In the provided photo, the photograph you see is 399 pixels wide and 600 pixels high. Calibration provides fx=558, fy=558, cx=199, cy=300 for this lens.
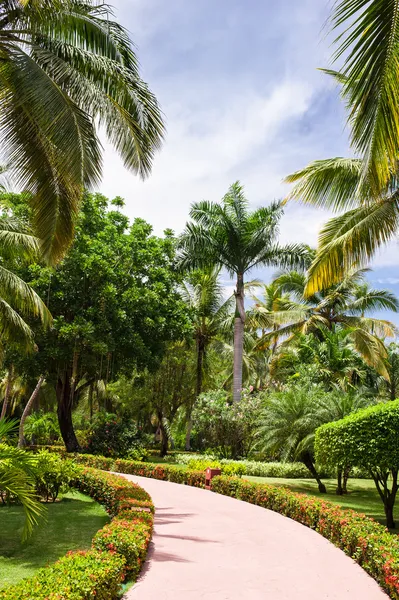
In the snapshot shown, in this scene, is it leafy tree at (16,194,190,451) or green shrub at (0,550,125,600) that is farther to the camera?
leafy tree at (16,194,190,451)

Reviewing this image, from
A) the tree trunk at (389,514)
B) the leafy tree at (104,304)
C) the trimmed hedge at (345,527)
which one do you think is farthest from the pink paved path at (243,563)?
the leafy tree at (104,304)

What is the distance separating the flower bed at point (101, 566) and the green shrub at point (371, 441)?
3858mm

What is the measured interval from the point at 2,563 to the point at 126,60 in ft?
27.0

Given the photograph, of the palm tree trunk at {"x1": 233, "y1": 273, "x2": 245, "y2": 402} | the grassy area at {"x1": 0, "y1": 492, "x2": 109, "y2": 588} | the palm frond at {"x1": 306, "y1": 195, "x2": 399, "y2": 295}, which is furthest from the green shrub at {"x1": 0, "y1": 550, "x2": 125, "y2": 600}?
the palm tree trunk at {"x1": 233, "y1": 273, "x2": 245, "y2": 402}

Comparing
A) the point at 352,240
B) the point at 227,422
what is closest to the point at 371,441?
the point at 352,240

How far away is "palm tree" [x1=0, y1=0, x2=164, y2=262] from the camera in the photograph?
27.2 ft

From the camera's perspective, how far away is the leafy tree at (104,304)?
2180cm

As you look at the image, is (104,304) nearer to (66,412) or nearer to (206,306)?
(66,412)

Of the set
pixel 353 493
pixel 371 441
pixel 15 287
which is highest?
pixel 15 287

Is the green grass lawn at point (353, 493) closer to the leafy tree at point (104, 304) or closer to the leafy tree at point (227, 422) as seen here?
the leafy tree at point (227, 422)

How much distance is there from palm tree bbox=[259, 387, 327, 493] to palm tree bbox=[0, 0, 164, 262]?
33.2 ft

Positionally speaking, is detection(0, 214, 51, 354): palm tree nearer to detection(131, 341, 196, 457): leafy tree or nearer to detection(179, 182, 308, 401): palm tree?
detection(179, 182, 308, 401): palm tree

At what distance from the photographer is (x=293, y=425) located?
17359 mm

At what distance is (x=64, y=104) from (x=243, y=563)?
7129 millimetres
